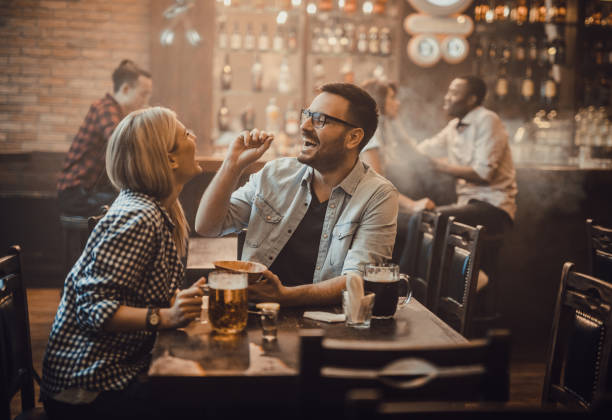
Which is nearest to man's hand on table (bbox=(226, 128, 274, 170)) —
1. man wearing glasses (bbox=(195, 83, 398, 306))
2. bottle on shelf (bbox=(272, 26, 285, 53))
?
man wearing glasses (bbox=(195, 83, 398, 306))

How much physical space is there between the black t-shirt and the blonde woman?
556mm

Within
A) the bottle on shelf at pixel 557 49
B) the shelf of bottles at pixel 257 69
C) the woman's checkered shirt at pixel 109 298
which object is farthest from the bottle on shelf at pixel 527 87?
the woman's checkered shirt at pixel 109 298

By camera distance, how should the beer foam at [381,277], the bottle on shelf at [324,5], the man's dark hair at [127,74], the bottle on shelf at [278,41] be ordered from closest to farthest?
the beer foam at [381,277]
the man's dark hair at [127,74]
the bottle on shelf at [324,5]
the bottle on shelf at [278,41]

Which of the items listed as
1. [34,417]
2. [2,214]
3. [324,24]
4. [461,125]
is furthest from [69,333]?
[324,24]

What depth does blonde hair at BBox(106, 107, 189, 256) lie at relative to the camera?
1.60 meters

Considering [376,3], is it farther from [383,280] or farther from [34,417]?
[34,417]

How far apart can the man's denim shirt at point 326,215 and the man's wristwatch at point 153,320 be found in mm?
638

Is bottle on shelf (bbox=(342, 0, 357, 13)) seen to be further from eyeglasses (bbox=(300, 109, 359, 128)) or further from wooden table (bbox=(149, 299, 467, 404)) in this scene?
wooden table (bbox=(149, 299, 467, 404))

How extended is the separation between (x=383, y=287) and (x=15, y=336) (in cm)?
95

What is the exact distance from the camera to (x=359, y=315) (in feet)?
5.01

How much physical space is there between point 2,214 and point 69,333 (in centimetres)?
413

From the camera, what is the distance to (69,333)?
1.50m

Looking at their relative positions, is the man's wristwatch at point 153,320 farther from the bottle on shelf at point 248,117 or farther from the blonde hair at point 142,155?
the bottle on shelf at point 248,117

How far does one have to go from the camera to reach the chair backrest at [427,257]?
2.55 meters
